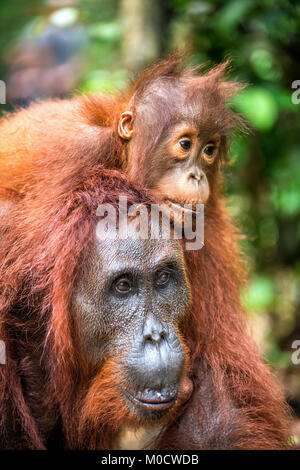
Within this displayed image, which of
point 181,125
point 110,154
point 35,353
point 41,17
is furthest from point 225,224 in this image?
point 41,17

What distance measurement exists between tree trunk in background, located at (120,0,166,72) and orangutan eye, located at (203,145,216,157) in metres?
1.66

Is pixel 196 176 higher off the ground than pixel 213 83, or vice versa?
pixel 213 83

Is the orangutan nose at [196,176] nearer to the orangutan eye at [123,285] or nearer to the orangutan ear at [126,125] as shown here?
the orangutan ear at [126,125]

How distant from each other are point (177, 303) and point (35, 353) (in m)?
0.77

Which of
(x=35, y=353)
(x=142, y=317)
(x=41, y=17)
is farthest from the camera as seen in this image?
(x=41, y=17)

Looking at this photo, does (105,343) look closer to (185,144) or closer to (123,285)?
(123,285)

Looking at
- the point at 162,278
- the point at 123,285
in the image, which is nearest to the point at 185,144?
the point at 162,278

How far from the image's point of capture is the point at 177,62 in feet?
12.3

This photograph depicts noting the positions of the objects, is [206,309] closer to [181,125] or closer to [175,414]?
[175,414]

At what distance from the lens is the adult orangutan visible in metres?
2.82

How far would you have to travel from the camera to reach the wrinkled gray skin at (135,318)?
9.07 feet

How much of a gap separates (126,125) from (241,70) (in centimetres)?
217

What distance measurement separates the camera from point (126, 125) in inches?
143

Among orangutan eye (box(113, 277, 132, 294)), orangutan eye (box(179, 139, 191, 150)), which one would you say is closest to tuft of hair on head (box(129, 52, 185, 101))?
orangutan eye (box(179, 139, 191, 150))
